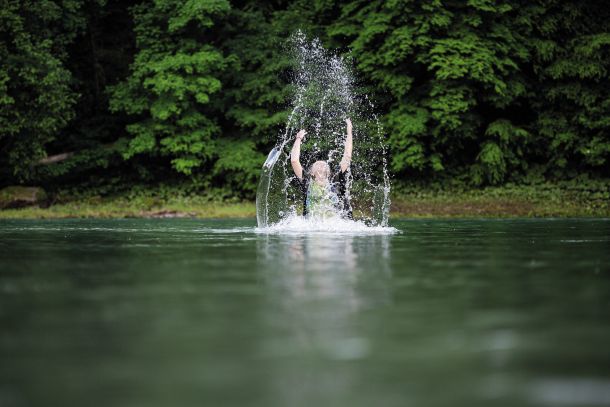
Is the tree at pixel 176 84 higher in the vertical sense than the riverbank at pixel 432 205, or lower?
higher

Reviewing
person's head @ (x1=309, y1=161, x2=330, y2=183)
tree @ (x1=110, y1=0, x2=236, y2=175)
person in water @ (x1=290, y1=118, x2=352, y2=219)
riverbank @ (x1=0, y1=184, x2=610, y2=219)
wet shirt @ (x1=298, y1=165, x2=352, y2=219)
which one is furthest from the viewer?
tree @ (x1=110, y1=0, x2=236, y2=175)

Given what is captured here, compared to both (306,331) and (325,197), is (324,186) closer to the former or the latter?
Answer: (325,197)

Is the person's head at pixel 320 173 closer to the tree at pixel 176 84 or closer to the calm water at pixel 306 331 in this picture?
the calm water at pixel 306 331

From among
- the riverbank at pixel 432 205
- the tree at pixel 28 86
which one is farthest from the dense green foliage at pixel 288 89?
the riverbank at pixel 432 205

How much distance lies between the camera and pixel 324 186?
1861 centimetres

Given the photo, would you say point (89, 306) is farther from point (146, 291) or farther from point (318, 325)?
point (318, 325)

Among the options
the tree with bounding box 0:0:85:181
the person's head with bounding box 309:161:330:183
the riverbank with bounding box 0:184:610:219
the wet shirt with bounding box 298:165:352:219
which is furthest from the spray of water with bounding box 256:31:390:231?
the person's head with bounding box 309:161:330:183

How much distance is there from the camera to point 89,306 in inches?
280

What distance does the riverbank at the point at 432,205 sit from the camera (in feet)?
100

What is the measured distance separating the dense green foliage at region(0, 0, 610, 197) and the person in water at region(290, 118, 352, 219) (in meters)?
14.6

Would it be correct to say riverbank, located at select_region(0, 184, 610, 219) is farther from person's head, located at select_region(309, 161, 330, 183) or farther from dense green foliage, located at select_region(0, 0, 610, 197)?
person's head, located at select_region(309, 161, 330, 183)

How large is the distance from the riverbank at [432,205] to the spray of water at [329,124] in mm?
1332

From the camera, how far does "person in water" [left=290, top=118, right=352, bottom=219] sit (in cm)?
1816

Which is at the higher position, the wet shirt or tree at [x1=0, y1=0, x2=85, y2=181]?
tree at [x1=0, y1=0, x2=85, y2=181]
